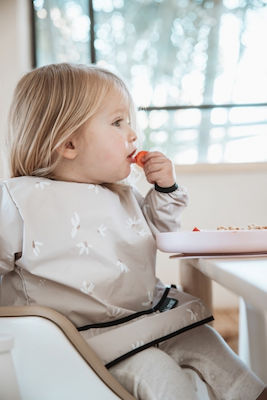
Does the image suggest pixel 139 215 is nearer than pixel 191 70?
Yes

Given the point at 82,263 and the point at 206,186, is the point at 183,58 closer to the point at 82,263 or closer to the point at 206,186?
the point at 206,186

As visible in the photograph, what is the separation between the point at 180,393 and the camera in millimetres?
689

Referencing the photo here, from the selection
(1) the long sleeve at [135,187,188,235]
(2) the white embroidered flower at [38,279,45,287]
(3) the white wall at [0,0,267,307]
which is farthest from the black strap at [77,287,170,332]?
(3) the white wall at [0,0,267,307]

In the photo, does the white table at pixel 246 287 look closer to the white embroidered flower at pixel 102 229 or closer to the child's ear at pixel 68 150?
the white embroidered flower at pixel 102 229

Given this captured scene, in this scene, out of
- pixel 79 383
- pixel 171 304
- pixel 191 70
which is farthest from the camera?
pixel 191 70

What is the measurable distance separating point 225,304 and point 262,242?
192 centimetres

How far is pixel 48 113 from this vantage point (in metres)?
1.02

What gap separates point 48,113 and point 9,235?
0.31 metres

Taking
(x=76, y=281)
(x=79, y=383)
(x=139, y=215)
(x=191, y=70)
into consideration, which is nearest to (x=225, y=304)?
(x=191, y=70)

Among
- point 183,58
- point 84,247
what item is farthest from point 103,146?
point 183,58

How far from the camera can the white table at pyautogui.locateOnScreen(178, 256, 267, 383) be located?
462 millimetres

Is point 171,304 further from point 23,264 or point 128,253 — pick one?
point 23,264

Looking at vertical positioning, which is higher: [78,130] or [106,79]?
[106,79]

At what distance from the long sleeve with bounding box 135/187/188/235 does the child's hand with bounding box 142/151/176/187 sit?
0.03m
